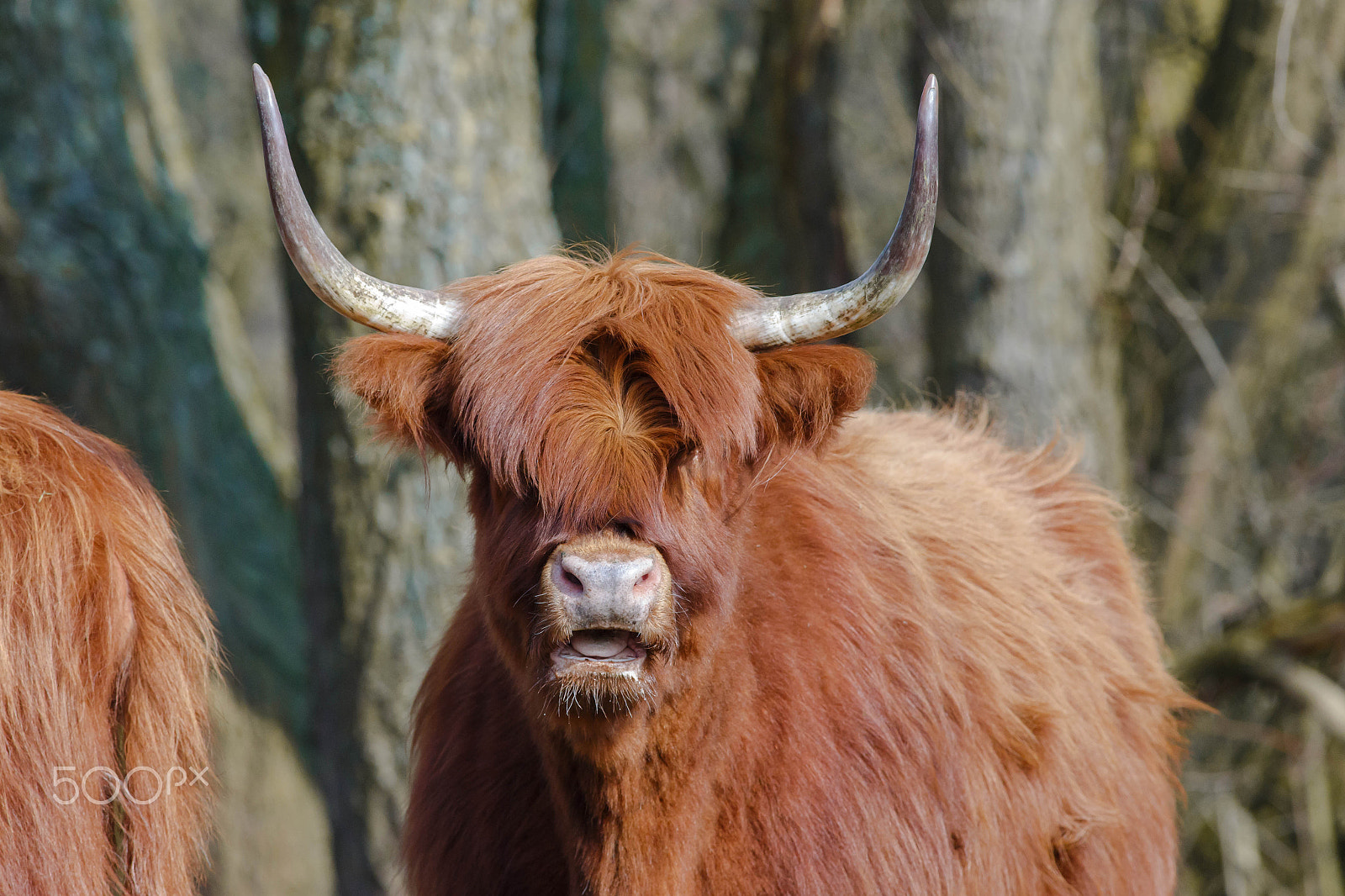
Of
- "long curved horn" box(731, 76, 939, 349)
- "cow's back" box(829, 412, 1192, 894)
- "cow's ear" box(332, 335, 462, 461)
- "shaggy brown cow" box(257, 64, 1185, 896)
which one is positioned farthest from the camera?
"cow's back" box(829, 412, 1192, 894)

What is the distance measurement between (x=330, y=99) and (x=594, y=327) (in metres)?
2.71

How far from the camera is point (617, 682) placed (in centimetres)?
292

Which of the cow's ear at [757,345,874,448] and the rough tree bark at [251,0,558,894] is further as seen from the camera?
the rough tree bark at [251,0,558,894]

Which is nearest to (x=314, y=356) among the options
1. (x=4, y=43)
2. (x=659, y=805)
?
(x=4, y=43)

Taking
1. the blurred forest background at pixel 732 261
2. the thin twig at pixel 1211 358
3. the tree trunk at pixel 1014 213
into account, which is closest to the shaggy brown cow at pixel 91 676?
the blurred forest background at pixel 732 261

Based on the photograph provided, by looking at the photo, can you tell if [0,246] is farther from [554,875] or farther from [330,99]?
[554,875]

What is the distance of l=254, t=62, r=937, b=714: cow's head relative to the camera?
9.53 feet

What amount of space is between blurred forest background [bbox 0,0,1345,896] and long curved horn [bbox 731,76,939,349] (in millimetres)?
2245

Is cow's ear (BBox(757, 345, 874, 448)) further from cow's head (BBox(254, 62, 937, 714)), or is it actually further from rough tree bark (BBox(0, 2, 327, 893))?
rough tree bark (BBox(0, 2, 327, 893))

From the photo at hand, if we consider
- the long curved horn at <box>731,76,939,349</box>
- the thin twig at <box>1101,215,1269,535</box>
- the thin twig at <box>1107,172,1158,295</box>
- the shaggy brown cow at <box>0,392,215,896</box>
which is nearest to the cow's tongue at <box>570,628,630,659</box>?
the long curved horn at <box>731,76,939,349</box>

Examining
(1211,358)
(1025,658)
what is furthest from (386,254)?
(1211,358)

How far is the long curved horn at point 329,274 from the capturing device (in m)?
2.94

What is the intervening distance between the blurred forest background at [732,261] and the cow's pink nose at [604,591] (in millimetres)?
2387

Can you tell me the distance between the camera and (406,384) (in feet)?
10.3
